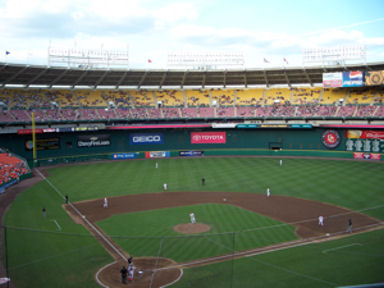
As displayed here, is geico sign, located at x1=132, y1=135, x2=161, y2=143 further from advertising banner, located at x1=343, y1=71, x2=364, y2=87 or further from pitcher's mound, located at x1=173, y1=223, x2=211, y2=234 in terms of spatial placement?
pitcher's mound, located at x1=173, y1=223, x2=211, y2=234

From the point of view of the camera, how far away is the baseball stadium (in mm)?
17922

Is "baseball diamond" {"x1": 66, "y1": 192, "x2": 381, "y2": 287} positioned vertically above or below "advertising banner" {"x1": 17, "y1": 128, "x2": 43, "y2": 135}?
below

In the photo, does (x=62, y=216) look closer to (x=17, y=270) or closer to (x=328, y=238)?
(x=17, y=270)

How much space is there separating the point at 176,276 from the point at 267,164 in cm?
3497

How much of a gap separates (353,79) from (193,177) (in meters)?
29.4

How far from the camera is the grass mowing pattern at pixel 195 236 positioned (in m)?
18.5

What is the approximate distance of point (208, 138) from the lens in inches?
2360

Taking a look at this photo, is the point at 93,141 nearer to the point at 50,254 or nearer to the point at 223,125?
the point at 223,125

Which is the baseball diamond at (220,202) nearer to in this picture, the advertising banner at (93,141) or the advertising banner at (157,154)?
the advertising banner at (157,154)

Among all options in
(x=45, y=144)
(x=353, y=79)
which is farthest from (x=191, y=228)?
(x=353, y=79)

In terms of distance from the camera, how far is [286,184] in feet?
124

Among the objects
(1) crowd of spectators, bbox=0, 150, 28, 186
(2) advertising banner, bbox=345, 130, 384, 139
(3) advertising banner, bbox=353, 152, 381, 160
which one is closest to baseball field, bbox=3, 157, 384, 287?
(1) crowd of spectators, bbox=0, 150, 28, 186

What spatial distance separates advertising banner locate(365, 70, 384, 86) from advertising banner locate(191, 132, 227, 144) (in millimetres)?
23395

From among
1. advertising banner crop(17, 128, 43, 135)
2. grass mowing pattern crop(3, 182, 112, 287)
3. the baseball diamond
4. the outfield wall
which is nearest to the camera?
grass mowing pattern crop(3, 182, 112, 287)
